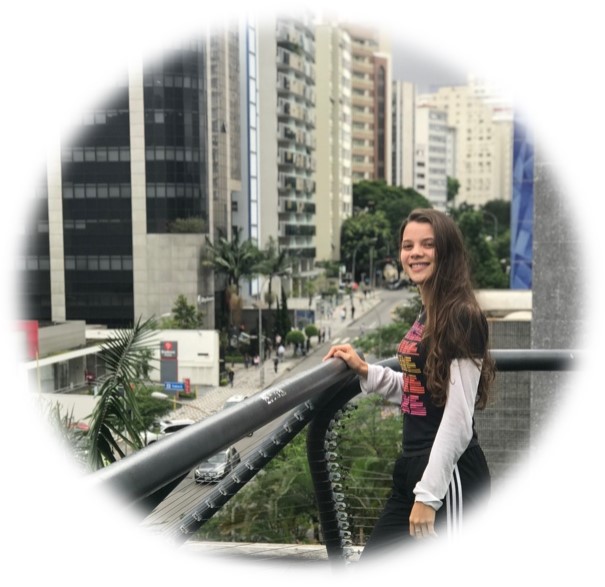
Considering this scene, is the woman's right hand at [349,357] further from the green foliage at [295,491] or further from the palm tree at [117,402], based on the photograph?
the green foliage at [295,491]

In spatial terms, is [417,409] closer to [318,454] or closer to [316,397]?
[316,397]

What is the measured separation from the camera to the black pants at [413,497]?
1.89 metres

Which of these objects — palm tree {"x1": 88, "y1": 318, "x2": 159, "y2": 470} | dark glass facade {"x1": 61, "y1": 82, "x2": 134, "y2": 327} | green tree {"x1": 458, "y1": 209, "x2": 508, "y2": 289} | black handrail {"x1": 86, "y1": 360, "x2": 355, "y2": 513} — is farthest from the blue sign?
green tree {"x1": 458, "y1": 209, "x2": 508, "y2": 289}

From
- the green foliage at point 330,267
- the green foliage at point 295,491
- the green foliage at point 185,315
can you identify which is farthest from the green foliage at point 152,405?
the green foliage at point 330,267

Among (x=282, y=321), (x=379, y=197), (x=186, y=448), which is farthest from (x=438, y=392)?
(x=379, y=197)

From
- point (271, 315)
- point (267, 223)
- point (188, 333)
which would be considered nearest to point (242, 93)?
point (267, 223)

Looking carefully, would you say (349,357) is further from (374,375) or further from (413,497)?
(413,497)

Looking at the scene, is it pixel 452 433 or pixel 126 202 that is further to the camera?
pixel 126 202

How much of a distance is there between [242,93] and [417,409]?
44.1m

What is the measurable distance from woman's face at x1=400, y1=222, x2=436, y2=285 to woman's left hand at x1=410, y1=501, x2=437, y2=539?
0.48 m

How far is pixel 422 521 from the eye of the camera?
1.84m

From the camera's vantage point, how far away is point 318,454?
2.33 meters

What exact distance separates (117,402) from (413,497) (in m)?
2.70

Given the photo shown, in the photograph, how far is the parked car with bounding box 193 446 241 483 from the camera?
155 centimetres
